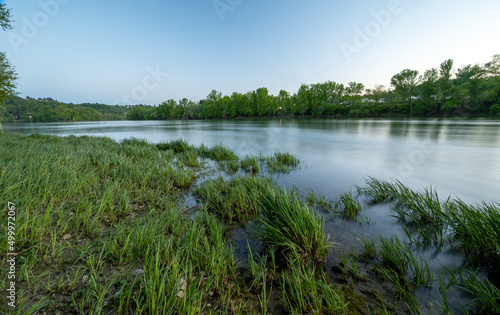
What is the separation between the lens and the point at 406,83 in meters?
69.8

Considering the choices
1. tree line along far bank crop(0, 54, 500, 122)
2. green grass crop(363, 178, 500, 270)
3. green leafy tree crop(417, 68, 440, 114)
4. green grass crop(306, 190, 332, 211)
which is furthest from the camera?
green leafy tree crop(417, 68, 440, 114)

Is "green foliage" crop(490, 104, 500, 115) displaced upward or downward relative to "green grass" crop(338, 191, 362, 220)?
upward

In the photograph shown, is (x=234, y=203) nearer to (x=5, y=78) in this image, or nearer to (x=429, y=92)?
(x=5, y=78)

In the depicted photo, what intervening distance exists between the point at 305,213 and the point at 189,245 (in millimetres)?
2104

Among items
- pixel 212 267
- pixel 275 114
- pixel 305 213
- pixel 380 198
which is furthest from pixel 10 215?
pixel 275 114

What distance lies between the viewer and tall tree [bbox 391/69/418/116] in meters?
67.6

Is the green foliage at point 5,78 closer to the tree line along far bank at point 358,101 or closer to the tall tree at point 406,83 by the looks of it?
the tree line along far bank at point 358,101

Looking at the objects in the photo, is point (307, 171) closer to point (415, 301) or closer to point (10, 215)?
point (415, 301)

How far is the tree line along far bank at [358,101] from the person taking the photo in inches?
2109

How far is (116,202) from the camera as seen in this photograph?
474cm

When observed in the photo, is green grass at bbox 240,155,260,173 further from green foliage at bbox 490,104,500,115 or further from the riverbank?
green foliage at bbox 490,104,500,115

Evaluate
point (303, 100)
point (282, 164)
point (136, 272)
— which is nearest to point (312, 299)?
point (136, 272)

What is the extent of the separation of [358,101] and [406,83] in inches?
665

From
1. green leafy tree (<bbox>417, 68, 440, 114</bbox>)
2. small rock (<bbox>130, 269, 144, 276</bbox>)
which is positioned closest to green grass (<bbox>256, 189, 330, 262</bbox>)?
→ small rock (<bbox>130, 269, 144, 276</bbox>)
